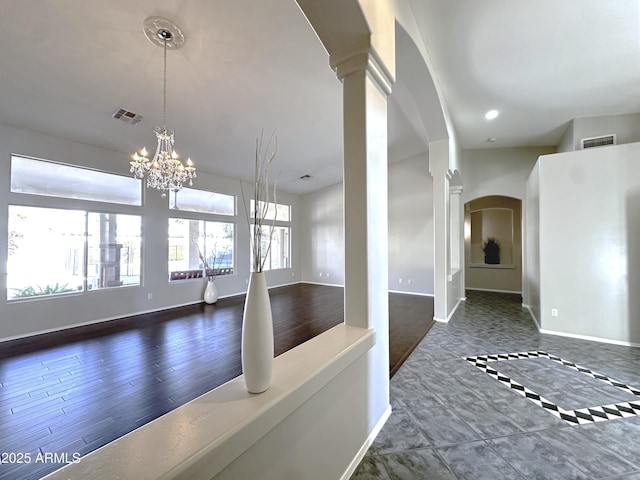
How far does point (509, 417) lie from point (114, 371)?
394cm

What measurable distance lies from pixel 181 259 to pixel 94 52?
419 centimetres

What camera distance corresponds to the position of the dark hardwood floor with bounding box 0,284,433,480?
201 cm

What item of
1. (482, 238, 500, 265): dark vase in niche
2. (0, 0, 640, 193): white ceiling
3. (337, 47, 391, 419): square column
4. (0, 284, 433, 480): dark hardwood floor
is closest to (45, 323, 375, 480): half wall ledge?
(337, 47, 391, 419): square column

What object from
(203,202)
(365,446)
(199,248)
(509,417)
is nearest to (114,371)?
(365,446)

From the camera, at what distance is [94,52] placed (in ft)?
9.51

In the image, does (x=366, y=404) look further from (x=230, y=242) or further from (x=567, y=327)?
(x=230, y=242)

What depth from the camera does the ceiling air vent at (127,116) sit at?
12.8ft

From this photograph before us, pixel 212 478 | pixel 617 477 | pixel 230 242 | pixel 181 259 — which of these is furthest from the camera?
pixel 230 242

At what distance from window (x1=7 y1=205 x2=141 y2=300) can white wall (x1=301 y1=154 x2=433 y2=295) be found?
217 inches

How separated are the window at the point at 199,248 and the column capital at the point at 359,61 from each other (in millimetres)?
5011

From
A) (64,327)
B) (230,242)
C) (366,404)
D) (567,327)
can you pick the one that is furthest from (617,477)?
(230,242)

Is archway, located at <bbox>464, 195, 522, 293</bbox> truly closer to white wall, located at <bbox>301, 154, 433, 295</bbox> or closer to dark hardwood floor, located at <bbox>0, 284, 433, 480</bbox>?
white wall, located at <bbox>301, 154, 433, 295</bbox>

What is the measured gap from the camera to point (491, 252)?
7.77 meters

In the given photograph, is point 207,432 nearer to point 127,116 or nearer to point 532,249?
point 127,116
